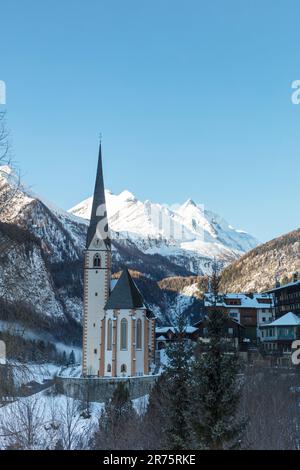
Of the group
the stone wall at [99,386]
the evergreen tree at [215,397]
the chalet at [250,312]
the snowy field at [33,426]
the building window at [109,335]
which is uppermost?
the chalet at [250,312]

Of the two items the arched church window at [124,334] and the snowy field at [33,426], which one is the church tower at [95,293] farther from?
the snowy field at [33,426]

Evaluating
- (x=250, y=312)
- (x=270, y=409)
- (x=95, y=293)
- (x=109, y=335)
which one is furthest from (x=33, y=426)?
(x=250, y=312)

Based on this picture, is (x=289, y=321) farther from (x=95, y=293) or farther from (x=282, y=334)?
(x=95, y=293)

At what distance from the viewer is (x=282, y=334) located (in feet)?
215

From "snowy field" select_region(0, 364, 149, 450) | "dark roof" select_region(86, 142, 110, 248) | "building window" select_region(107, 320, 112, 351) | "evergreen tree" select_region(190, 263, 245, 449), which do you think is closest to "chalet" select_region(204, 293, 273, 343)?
"dark roof" select_region(86, 142, 110, 248)

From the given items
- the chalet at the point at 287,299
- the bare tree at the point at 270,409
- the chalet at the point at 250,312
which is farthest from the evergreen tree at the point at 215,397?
the chalet at the point at 250,312

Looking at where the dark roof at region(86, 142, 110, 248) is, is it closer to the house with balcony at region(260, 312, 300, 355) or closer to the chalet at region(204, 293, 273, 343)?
the house with balcony at region(260, 312, 300, 355)

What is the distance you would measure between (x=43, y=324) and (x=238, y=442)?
22.0 feet

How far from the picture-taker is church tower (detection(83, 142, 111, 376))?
62.5m

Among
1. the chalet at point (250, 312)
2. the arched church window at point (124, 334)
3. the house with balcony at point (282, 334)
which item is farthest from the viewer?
the chalet at point (250, 312)

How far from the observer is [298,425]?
31.8 meters

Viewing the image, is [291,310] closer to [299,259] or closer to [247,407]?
[247,407]

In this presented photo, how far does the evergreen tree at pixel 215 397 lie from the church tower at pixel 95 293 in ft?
150

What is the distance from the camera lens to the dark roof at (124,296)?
61688 mm
